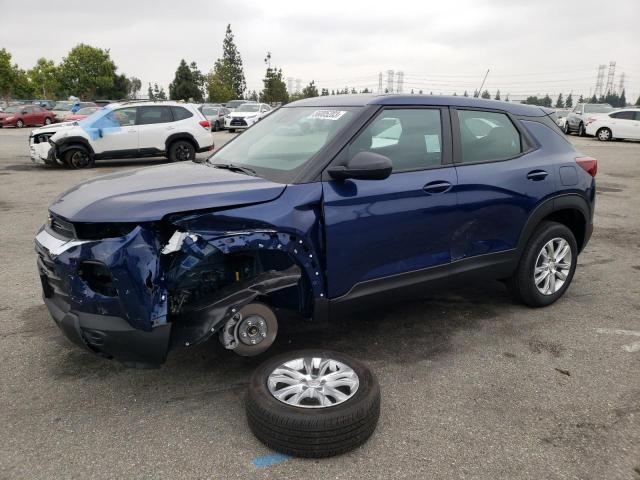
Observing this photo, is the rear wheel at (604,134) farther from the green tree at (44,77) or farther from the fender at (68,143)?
the green tree at (44,77)

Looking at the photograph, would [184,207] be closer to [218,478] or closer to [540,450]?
[218,478]

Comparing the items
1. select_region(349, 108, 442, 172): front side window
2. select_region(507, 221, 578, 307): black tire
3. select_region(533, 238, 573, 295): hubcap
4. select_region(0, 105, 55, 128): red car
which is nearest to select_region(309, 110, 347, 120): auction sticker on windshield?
select_region(349, 108, 442, 172): front side window

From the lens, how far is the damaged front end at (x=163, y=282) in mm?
2578

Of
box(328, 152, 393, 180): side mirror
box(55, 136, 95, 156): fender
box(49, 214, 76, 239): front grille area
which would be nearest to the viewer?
box(49, 214, 76, 239): front grille area

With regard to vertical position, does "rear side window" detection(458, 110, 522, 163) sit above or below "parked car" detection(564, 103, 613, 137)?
above

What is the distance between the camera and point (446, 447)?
8.48 feet

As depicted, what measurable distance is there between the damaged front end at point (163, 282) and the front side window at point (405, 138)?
2.85 ft

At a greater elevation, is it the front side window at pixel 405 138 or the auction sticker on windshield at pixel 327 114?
the auction sticker on windshield at pixel 327 114

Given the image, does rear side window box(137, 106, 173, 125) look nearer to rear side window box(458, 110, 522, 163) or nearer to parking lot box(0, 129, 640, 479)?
parking lot box(0, 129, 640, 479)

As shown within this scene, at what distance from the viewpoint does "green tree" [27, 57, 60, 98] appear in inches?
3027

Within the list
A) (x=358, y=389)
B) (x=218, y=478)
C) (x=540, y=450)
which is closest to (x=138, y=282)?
(x=218, y=478)

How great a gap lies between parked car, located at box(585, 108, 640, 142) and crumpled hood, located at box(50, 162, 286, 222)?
24421mm

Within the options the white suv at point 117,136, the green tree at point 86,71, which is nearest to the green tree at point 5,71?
the green tree at point 86,71

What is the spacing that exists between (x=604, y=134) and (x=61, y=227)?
2568 centimetres
